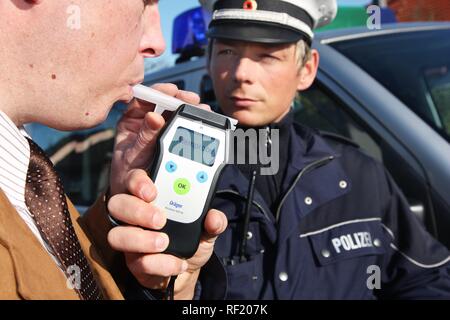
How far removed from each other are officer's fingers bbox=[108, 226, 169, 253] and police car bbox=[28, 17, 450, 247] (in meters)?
1.38

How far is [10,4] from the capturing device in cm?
105

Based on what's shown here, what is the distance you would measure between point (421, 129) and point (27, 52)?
1682mm

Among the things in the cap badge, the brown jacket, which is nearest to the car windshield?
the cap badge

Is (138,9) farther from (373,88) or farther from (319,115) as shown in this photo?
(319,115)

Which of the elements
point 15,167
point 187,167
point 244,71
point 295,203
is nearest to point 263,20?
point 244,71

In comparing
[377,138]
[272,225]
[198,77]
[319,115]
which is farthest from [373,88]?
[198,77]

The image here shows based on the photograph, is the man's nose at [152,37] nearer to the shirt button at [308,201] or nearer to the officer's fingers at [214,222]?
the officer's fingers at [214,222]

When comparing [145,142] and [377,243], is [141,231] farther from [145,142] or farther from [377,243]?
[377,243]

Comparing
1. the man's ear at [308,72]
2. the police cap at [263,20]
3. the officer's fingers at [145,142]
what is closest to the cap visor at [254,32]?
the police cap at [263,20]

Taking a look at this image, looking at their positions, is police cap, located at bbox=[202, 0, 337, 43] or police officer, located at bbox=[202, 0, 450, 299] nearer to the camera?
police officer, located at bbox=[202, 0, 450, 299]

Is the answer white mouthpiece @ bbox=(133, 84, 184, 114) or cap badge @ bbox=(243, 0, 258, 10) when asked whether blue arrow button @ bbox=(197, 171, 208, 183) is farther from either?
cap badge @ bbox=(243, 0, 258, 10)

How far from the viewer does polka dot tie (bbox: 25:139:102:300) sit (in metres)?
1.11

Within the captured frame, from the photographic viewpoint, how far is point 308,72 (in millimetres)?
2410

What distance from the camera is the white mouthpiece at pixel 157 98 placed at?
1.35 m
